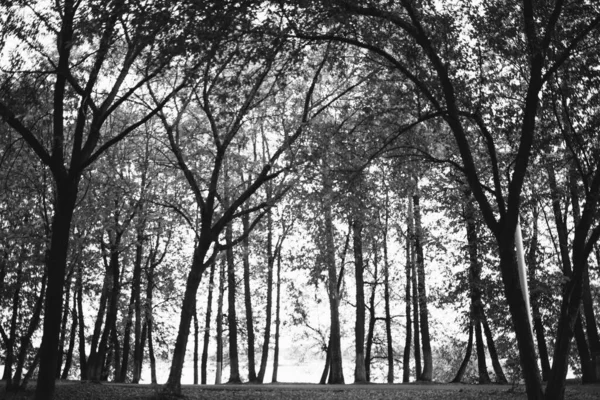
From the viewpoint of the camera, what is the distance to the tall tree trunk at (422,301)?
22.1 meters

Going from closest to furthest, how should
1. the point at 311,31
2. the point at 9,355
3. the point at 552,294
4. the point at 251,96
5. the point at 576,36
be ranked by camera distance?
the point at 576,36
the point at 311,31
the point at 251,96
the point at 9,355
the point at 552,294

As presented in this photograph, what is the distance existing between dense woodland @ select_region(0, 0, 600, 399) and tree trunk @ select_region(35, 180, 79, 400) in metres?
0.04

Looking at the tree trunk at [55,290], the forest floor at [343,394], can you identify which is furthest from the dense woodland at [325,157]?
the forest floor at [343,394]

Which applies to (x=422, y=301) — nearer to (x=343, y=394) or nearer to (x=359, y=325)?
(x=359, y=325)

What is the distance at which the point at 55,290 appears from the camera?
10469mm

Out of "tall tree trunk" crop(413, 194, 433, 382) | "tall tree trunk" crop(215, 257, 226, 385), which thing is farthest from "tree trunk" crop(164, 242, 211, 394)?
"tall tree trunk" crop(215, 257, 226, 385)

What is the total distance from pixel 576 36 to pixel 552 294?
11058mm

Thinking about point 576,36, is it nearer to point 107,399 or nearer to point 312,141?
point 312,141

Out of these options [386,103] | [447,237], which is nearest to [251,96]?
[386,103]

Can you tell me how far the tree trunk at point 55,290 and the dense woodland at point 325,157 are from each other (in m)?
0.04

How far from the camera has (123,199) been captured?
18812 millimetres

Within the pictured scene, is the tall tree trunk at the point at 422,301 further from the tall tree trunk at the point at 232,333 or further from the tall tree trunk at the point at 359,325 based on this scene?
the tall tree trunk at the point at 232,333

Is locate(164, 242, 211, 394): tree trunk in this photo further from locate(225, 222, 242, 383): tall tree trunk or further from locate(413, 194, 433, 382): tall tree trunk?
locate(413, 194, 433, 382): tall tree trunk

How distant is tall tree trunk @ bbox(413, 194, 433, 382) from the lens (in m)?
22.1
